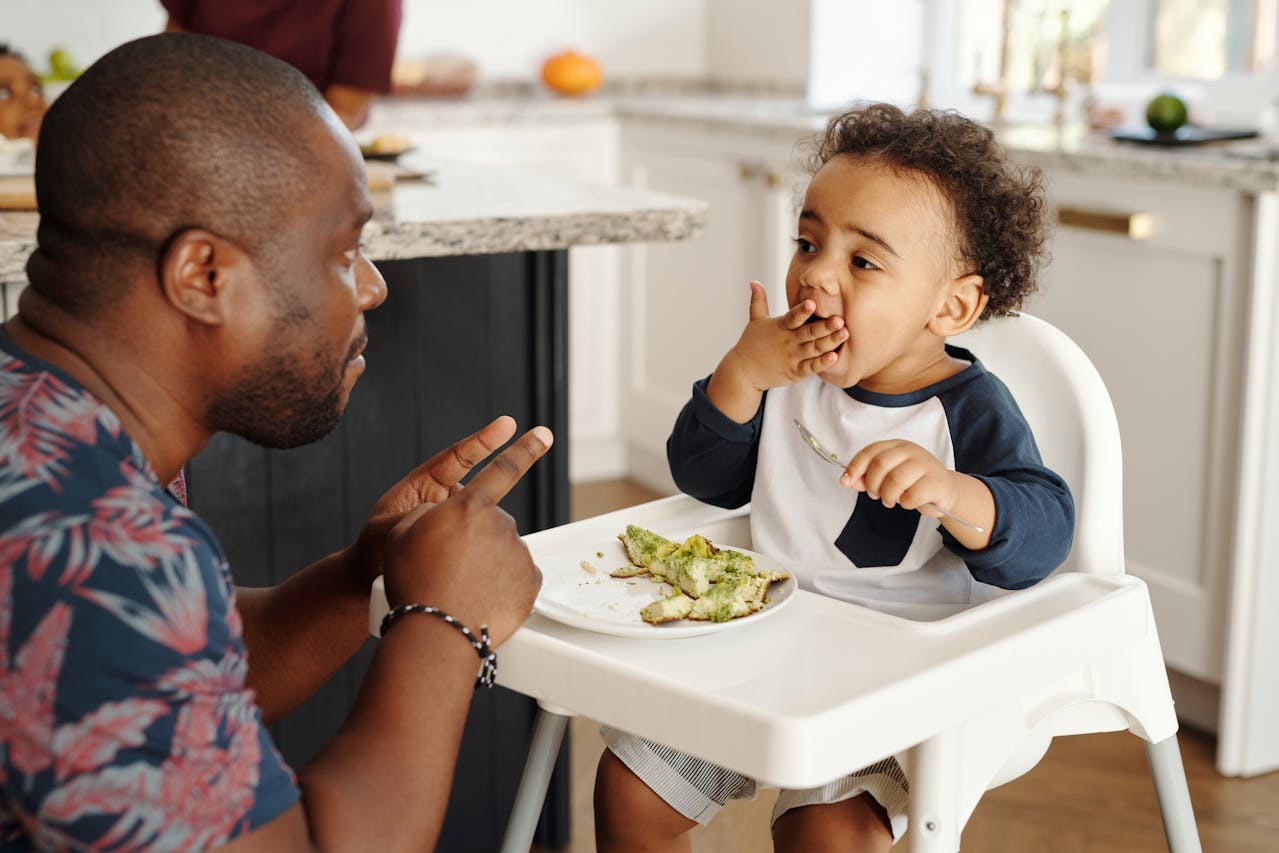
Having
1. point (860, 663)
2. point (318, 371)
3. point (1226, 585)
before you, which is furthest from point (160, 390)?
point (1226, 585)

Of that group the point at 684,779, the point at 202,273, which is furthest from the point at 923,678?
the point at 202,273

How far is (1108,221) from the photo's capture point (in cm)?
249

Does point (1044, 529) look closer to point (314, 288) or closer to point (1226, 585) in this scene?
point (314, 288)

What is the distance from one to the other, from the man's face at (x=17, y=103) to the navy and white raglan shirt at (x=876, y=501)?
4.16ft

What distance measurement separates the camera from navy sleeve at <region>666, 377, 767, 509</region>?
1435 mm

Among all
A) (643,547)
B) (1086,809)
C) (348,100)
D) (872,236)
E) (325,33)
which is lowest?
(1086,809)

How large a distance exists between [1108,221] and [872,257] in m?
1.27

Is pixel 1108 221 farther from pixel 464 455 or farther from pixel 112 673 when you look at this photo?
pixel 112 673

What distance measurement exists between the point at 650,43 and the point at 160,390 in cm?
376

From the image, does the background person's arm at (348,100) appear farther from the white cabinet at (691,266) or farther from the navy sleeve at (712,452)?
the navy sleeve at (712,452)

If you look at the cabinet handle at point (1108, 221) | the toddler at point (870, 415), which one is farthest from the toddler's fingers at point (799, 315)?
the cabinet handle at point (1108, 221)

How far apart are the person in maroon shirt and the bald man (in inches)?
69.4

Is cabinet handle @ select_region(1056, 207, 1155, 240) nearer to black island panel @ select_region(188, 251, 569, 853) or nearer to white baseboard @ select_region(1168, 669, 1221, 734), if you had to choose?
white baseboard @ select_region(1168, 669, 1221, 734)

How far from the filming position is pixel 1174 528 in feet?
8.20
